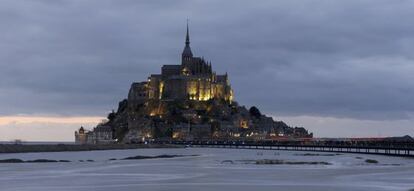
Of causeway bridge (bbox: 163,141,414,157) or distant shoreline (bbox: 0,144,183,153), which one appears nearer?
causeway bridge (bbox: 163,141,414,157)

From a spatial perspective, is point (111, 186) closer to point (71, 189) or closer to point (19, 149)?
point (71, 189)

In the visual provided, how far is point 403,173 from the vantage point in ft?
218

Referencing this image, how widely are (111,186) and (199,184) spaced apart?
6.94 meters

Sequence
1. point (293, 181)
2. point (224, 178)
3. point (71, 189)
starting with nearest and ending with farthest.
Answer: point (71, 189)
point (293, 181)
point (224, 178)

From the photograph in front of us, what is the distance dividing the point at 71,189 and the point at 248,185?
44.0ft

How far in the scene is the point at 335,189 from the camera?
162 ft

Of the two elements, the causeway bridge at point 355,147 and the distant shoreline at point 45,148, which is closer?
the causeway bridge at point 355,147

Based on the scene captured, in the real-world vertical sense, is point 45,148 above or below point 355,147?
below

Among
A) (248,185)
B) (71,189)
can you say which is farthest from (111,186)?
(248,185)

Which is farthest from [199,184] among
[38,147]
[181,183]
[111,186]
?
[38,147]

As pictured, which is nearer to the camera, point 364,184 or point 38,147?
point 364,184

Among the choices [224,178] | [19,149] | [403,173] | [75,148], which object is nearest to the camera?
[224,178]

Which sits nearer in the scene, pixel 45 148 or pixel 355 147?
pixel 355 147

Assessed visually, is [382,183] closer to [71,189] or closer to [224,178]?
[224,178]
